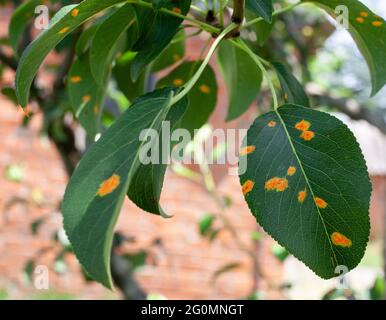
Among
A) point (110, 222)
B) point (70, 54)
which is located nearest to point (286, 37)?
point (70, 54)

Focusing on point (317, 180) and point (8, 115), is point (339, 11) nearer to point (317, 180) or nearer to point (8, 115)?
point (317, 180)

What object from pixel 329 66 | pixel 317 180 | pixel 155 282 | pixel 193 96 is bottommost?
pixel 155 282

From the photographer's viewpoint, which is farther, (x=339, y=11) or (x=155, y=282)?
(x=155, y=282)

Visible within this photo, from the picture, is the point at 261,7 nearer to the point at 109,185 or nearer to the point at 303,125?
the point at 303,125

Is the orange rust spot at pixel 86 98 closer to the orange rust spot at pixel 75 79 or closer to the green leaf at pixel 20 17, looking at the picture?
the orange rust spot at pixel 75 79

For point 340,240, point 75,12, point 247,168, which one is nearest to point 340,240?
point 340,240

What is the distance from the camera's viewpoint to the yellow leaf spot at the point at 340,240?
1.84 feet

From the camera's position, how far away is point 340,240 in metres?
0.56

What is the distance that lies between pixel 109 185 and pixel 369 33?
1.27 feet

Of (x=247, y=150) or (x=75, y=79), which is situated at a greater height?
(x=247, y=150)

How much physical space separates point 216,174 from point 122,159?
2.45 m

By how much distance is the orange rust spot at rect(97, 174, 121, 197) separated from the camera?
50 cm

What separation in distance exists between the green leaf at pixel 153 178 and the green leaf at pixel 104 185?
0.04 feet

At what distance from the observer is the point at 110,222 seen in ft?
1.56
